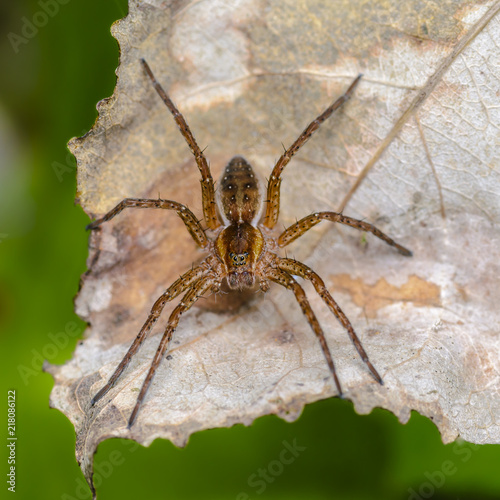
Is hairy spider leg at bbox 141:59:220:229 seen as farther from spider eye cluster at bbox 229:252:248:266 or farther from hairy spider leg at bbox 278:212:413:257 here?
hairy spider leg at bbox 278:212:413:257

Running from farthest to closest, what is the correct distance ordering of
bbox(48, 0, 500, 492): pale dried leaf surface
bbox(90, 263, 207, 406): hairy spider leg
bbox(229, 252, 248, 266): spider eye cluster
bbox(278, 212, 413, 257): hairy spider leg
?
bbox(229, 252, 248, 266): spider eye cluster
bbox(278, 212, 413, 257): hairy spider leg
bbox(90, 263, 207, 406): hairy spider leg
bbox(48, 0, 500, 492): pale dried leaf surface

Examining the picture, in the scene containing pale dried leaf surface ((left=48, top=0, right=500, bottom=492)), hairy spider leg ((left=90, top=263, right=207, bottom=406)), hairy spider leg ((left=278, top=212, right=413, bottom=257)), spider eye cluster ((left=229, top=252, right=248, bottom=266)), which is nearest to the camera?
pale dried leaf surface ((left=48, top=0, right=500, bottom=492))

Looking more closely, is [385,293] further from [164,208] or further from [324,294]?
[164,208]

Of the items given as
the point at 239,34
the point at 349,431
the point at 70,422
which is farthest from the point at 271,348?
the point at 239,34

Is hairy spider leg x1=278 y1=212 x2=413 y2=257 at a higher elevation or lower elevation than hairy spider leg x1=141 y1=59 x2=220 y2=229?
lower

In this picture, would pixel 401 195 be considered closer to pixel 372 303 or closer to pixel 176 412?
pixel 372 303

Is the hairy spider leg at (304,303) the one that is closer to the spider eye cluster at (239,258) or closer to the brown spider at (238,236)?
the brown spider at (238,236)

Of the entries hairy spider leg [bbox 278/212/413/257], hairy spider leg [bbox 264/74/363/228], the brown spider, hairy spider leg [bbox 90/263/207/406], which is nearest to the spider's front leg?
the brown spider
